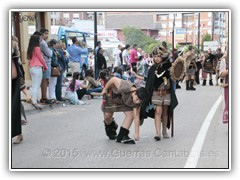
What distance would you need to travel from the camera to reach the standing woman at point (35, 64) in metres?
11.1

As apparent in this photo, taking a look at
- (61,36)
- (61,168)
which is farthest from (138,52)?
(61,168)

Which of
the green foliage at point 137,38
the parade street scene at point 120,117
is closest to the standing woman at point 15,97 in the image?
the parade street scene at point 120,117

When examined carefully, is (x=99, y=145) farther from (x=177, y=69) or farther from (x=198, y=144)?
(x=177, y=69)

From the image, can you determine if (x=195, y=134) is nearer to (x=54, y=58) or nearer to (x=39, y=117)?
(x=39, y=117)

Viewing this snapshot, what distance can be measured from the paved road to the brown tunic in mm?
600

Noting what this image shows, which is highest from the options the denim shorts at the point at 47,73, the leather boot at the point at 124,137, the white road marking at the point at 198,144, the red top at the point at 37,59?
the red top at the point at 37,59

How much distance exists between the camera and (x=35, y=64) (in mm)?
11258

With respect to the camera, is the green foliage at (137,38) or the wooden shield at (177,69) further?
the green foliage at (137,38)

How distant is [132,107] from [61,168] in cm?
205

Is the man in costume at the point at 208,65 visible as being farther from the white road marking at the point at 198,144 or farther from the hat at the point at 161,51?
the hat at the point at 161,51

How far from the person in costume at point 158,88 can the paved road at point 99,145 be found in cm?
47

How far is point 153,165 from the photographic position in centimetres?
664

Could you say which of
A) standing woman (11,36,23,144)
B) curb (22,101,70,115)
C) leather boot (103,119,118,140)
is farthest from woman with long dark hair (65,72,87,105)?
standing woman (11,36,23,144)
